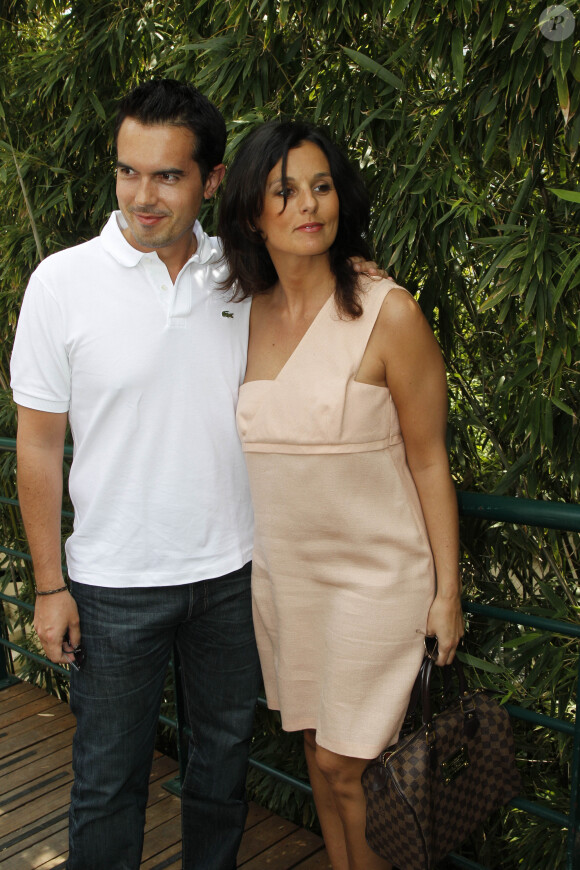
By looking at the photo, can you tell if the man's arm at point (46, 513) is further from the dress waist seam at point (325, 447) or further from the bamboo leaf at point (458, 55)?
the bamboo leaf at point (458, 55)

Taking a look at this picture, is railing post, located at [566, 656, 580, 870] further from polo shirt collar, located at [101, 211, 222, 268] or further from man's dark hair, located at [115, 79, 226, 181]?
man's dark hair, located at [115, 79, 226, 181]

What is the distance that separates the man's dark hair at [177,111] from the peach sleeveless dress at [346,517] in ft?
1.38

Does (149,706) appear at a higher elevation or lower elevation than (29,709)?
higher

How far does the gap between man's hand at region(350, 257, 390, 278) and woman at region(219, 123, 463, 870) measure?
2 cm

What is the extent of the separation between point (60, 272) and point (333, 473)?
65 cm

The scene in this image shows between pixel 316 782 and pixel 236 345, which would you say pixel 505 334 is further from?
pixel 316 782

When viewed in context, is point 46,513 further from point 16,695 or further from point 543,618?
point 16,695

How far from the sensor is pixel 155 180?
5.49ft

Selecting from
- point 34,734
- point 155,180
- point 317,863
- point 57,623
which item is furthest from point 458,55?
point 34,734

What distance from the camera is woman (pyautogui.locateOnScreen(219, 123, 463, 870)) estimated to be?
1582 millimetres

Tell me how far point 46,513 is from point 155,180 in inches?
27.2

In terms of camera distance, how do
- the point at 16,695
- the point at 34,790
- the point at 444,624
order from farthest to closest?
1. the point at 16,695
2. the point at 34,790
3. the point at 444,624

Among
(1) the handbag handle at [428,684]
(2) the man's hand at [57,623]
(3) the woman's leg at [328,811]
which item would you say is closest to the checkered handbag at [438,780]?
(1) the handbag handle at [428,684]

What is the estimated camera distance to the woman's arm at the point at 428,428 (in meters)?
1.56
